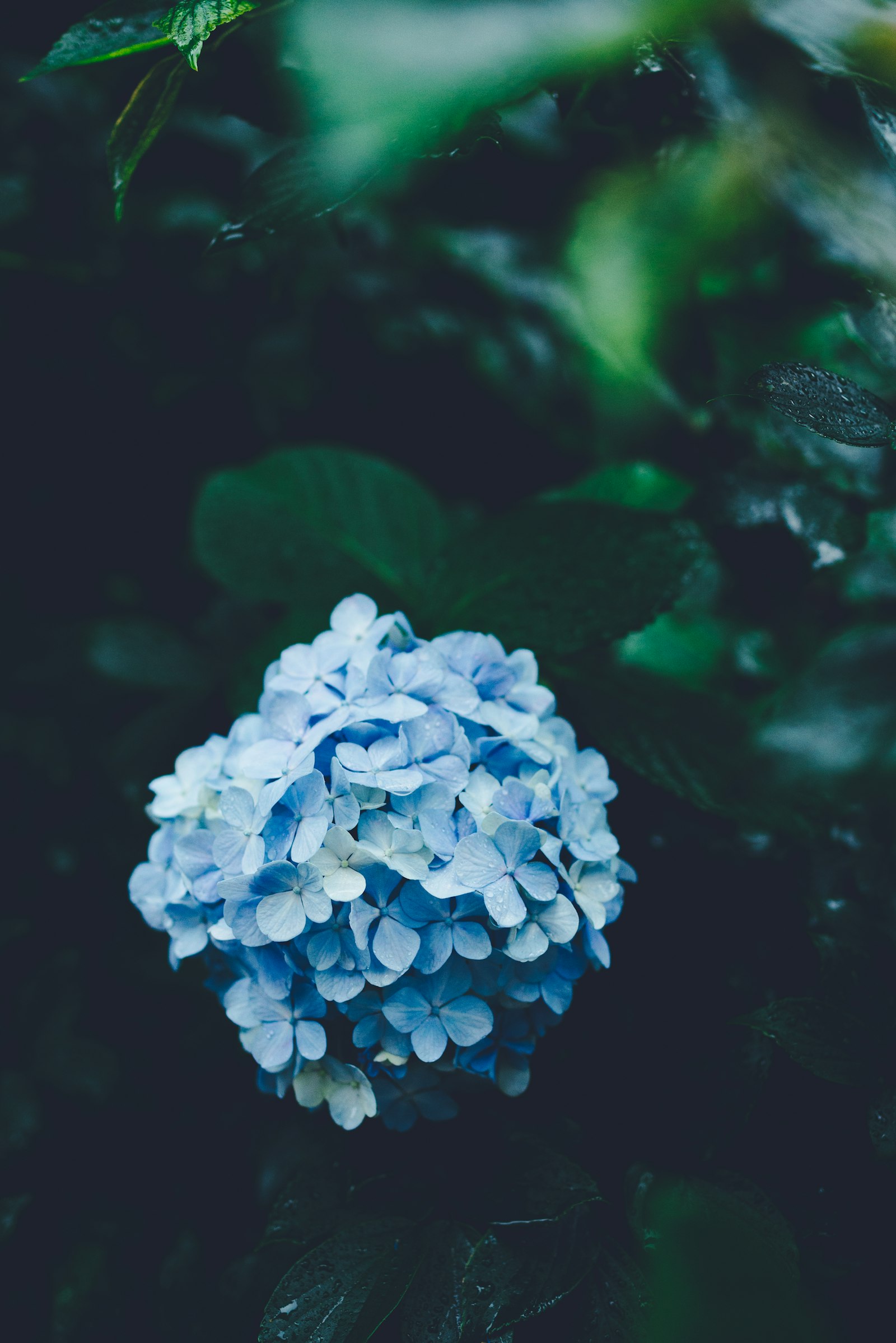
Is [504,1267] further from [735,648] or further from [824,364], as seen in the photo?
[824,364]

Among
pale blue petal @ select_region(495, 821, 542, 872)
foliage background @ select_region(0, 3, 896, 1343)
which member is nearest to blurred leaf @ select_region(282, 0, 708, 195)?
foliage background @ select_region(0, 3, 896, 1343)

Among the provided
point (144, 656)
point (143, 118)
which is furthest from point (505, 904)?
point (144, 656)

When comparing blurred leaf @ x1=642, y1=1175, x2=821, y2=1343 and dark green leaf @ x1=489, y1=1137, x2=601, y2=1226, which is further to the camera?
dark green leaf @ x1=489, y1=1137, x2=601, y2=1226

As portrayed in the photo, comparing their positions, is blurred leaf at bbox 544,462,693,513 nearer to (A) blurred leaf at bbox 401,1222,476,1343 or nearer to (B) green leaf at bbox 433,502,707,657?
(B) green leaf at bbox 433,502,707,657

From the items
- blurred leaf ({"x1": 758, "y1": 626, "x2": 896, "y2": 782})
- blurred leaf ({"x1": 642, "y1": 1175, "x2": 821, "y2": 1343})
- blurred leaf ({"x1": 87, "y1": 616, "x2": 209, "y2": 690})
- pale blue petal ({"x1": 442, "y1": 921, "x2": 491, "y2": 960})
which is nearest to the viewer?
blurred leaf ({"x1": 642, "y1": 1175, "x2": 821, "y2": 1343})

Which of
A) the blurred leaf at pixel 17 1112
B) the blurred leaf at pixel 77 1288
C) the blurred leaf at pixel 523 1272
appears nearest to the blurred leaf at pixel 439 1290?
the blurred leaf at pixel 523 1272

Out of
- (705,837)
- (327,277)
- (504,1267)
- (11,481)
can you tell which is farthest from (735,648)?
(11,481)
